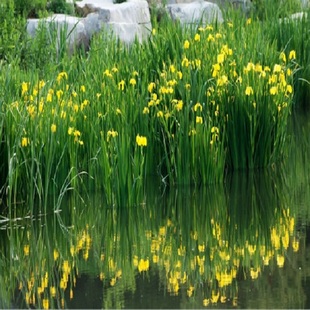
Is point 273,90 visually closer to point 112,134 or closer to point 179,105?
point 179,105

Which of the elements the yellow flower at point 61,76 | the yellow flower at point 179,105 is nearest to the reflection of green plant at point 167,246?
the yellow flower at point 179,105

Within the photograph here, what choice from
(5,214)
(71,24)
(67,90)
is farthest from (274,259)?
(71,24)

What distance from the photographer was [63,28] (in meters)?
12.1

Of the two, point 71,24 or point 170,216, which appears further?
point 71,24

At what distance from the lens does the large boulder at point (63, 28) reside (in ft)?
38.1

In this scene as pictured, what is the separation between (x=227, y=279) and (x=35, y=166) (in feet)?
7.75

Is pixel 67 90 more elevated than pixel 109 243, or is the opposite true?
pixel 67 90

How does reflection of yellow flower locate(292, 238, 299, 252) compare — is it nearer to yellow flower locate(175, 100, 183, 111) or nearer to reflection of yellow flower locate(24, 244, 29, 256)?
reflection of yellow flower locate(24, 244, 29, 256)

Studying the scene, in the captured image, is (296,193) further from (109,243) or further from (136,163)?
(109,243)

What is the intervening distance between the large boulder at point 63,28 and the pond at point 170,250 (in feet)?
12.5

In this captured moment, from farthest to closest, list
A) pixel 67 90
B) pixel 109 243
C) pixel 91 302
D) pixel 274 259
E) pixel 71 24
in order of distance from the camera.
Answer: pixel 71 24 → pixel 67 90 → pixel 109 243 → pixel 274 259 → pixel 91 302

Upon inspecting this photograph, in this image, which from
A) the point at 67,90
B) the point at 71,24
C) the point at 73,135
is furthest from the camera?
the point at 71,24

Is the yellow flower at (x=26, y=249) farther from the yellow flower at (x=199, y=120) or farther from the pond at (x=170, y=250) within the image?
the yellow flower at (x=199, y=120)

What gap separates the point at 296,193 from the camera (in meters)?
8.06
